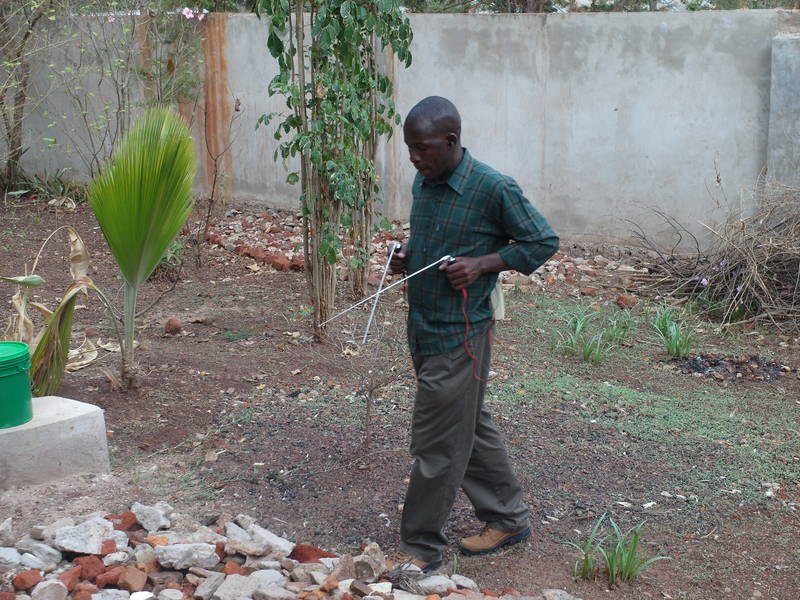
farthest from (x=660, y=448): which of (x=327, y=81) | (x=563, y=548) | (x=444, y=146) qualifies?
(x=327, y=81)

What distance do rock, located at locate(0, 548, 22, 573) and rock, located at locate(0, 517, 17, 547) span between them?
188mm

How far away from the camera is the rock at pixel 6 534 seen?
3.36m

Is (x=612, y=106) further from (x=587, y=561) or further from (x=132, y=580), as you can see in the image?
(x=132, y=580)

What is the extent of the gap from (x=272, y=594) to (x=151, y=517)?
827mm

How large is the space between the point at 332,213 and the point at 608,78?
375 cm

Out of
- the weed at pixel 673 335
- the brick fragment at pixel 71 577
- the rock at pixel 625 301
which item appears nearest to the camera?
the brick fragment at pixel 71 577

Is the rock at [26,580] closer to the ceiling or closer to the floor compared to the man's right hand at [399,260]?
closer to the floor

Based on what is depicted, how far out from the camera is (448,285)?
3309mm

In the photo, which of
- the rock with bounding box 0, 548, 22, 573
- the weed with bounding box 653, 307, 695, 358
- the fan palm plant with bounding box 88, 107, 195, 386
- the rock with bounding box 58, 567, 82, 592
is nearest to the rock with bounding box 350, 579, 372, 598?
the rock with bounding box 58, 567, 82, 592

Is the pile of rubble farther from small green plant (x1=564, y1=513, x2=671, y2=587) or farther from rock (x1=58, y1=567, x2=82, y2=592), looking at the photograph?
small green plant (x1=564, y1=513, x2=671, y2=587)

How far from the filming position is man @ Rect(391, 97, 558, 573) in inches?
126

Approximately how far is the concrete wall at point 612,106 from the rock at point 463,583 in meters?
5.50

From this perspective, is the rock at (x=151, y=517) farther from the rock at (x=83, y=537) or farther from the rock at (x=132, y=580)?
the rock at (x=132, y=580)

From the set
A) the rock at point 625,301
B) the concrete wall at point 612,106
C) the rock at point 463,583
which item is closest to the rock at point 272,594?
the rock at point 463,583
